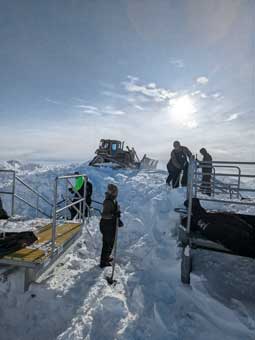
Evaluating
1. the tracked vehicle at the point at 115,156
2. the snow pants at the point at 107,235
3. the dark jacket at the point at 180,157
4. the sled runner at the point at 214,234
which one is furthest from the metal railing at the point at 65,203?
the tracked vehicle at the point at 115,156

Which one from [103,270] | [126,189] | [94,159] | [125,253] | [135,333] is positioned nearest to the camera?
[135,333]

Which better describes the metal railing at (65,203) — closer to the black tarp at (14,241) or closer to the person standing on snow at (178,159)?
the black tarp at (14,241)

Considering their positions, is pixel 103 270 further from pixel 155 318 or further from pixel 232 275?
pixel 232 275

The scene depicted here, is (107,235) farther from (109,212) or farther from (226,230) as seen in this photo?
(226,230)

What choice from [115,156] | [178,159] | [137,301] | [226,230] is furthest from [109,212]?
[115,156]

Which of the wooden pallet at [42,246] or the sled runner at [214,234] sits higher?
the sled runner at [214,234]

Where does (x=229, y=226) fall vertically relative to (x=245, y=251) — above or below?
above

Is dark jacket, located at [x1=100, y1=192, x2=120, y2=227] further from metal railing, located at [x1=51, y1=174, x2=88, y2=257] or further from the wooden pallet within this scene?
the wooden pallet

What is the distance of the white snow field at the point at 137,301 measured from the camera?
3256 millimetres

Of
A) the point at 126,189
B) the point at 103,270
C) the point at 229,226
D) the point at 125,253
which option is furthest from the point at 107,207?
the point at 126,189

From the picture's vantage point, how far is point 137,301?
3855 mm

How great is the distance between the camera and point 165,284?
430cm

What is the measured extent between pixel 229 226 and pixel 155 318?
2.01m

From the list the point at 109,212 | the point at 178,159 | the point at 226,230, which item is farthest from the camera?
the point at 178,159
